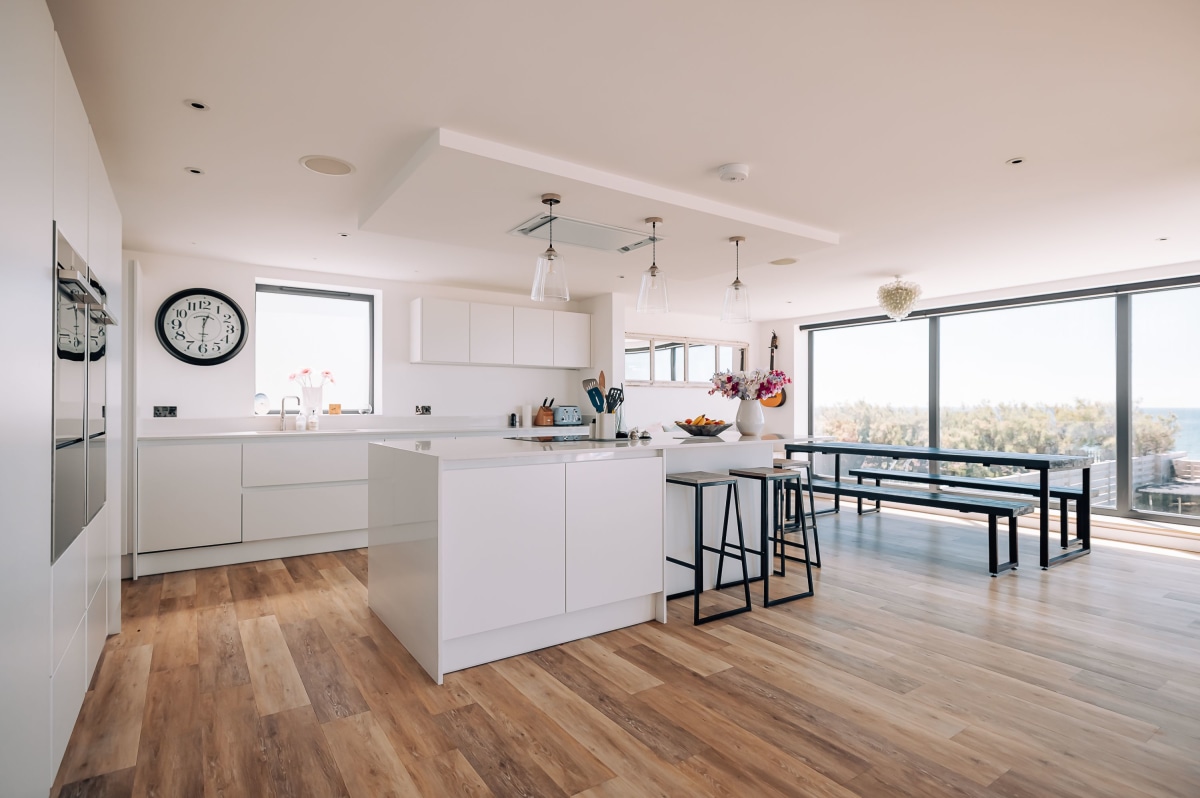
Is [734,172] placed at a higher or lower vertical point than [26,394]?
higher

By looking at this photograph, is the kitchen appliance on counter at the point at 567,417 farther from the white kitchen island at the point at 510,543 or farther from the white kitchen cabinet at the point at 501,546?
the white kitchen cabinet at the point at 501,546

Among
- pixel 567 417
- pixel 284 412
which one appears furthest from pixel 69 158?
pixel 567 417

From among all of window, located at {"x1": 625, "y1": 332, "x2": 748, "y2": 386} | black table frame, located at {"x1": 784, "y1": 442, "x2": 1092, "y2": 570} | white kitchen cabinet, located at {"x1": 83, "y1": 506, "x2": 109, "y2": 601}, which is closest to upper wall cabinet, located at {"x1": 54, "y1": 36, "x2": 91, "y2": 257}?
white kitchen cabinet, located at {"x1": 83, "y1": 506, "x2": 109, "y2": 601}

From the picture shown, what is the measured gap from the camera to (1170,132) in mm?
2590

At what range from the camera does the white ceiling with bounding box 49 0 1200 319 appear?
6.13 ft

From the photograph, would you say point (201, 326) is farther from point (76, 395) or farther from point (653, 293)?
point (653, 293)

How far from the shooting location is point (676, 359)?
7758mm

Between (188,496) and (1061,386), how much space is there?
7482mm

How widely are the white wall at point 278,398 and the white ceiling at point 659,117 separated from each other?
0.67 m

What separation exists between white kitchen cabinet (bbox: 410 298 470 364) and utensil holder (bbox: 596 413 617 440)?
2.58m

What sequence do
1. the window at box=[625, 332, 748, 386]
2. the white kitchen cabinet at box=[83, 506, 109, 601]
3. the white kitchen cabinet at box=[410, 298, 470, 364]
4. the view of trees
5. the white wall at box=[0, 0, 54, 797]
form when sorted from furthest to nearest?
the window at box=[625, 332, 748, 386] < the white kitchen cabinet at box=[410, 298, 470, 364] < the view of trees < the white kitchen cabinet at box=[83, 506, 109, 601] < the white wall at box=[0, 0, 54, 797]

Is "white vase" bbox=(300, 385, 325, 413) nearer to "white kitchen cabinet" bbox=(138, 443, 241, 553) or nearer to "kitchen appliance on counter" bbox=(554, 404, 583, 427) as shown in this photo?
"white kitchen cabinet" bbox=(138, 443, 241, 553)

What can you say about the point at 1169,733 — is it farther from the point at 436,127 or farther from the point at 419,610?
the point at 436,127

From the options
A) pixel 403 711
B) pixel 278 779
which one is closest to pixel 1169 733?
pixel 403 711
